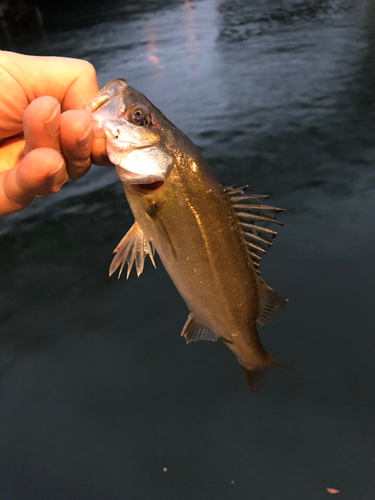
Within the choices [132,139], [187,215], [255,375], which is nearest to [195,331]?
[255,375]

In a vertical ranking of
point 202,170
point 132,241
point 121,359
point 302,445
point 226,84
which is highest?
point 202,170

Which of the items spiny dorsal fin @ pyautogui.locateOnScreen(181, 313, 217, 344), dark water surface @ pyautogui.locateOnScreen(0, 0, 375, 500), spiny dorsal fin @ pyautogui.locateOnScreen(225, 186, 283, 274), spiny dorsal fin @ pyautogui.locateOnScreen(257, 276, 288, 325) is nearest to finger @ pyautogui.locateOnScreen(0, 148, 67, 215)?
spiny dorsal fin @ pyautogui.locateOnScreen(225, 186, 283, 274)

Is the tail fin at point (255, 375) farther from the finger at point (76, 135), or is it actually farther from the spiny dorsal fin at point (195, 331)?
the finger at point (76, 135)

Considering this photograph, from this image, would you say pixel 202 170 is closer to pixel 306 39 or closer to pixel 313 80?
pixel 313 80

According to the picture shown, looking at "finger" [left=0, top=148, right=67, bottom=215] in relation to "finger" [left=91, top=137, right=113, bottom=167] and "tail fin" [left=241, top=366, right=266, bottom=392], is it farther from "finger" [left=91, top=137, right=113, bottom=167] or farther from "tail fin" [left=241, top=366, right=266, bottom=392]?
"tail fin" [left=241, top=366, right=266, bottom=392]

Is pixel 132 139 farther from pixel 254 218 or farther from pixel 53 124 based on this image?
pixel 254 218

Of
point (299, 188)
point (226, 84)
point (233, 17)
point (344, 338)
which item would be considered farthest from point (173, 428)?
point (233, 17)

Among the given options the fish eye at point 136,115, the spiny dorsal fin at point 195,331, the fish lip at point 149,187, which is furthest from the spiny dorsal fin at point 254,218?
the fish eye at point 136,115
